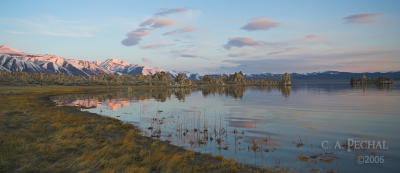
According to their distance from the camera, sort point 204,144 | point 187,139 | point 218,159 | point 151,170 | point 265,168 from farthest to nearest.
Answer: point 187,139 → point 204,144 → point 218,159 → point 265,168 → point 151,170

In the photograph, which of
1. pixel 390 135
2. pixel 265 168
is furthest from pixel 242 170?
pixel 390 135

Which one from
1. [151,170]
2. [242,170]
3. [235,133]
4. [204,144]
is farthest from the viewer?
[235,133]

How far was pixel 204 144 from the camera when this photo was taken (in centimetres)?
2136

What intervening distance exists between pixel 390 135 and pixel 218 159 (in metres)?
20.5

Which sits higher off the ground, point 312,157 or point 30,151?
point 30,151

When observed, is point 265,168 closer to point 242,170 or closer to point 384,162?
point 242,170

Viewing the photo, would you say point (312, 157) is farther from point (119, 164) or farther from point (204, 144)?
point (119, 164)

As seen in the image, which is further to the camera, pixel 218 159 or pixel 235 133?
pixel 235 133

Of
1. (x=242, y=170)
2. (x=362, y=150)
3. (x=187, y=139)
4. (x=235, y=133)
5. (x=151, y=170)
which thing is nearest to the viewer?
(x=151, y=170)

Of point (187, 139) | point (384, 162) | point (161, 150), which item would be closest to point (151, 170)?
point (161, 150)

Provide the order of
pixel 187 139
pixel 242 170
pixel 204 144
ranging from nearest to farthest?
pixel 242 170
pixel 204 144
pixel 187 139

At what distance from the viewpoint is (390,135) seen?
2452 centimetres

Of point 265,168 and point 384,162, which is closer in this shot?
point 265,168

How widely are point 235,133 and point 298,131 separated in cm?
763
